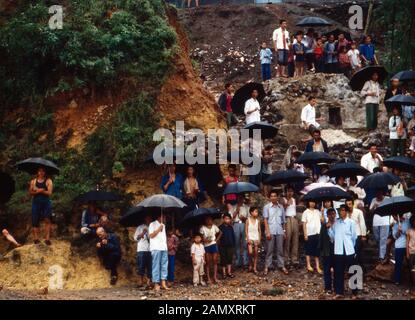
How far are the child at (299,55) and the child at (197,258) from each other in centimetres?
1031

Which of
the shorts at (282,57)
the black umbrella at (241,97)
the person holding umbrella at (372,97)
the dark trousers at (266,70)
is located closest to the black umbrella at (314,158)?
the black umbrella at (241,97)

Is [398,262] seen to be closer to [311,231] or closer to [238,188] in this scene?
[311,231]

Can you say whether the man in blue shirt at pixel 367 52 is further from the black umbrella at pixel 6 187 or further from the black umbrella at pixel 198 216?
the black umbrella at pixel 6 187

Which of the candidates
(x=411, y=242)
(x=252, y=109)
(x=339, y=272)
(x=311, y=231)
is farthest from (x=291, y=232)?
(x=252, y=109)

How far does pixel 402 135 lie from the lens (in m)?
19.9

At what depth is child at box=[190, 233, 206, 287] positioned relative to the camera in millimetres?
16016

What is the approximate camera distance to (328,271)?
15.2 m

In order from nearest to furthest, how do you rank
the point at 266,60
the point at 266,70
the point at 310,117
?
the point at 310,117 → the point at 266,60 → the point at 266,70

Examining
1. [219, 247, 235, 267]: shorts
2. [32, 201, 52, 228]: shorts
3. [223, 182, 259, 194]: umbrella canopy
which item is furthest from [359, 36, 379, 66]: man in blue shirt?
[32, 201, 52, 228]: shorts

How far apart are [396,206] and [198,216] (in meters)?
3.98

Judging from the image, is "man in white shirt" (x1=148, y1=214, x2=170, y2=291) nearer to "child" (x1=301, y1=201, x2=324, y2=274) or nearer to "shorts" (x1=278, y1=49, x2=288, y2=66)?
"child" (x1=301, y1=201, x2=324, y2=274)

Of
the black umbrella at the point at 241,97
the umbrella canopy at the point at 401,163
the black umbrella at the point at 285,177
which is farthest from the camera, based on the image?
the black umbrella at the point at 241,97

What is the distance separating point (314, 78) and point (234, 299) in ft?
37.9

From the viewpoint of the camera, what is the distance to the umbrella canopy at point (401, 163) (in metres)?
17.0
